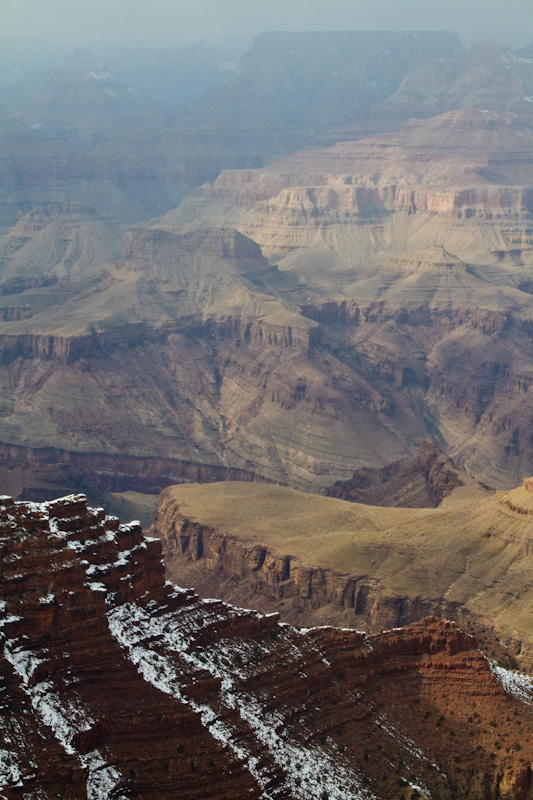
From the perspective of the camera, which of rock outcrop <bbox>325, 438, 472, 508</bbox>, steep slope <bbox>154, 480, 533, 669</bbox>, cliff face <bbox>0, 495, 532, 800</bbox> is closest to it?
cliff face <bbox>0, 495, 532, 800</bbox>

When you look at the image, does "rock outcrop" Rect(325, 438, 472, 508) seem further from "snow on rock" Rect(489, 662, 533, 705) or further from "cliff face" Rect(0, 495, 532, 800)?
"cliff face" Rect(0, 495, 532, 800)

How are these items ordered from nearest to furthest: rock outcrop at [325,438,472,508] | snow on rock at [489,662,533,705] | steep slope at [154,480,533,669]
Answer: snow on rock at [489,662,533,705] → steep slope at [154,480,533,669] → rock outcrop at [325,438,472,508]

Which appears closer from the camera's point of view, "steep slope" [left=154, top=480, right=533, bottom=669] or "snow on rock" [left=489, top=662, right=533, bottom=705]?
"snow on rock" [left=489, top=662, right=533, bottom=705]

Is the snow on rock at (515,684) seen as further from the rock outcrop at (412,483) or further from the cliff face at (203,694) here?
the rock outcrop at (412,483)

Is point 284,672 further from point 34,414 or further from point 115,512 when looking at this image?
point 34,414

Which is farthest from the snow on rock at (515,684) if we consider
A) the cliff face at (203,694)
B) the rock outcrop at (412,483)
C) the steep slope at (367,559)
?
the rock outcrop at (412,483)

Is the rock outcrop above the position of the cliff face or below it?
below

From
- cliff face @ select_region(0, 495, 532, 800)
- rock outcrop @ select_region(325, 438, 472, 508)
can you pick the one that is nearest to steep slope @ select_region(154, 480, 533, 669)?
rock outcrop @ select_region(325, 438, 472, 508)

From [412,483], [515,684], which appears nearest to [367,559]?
[412,483]
